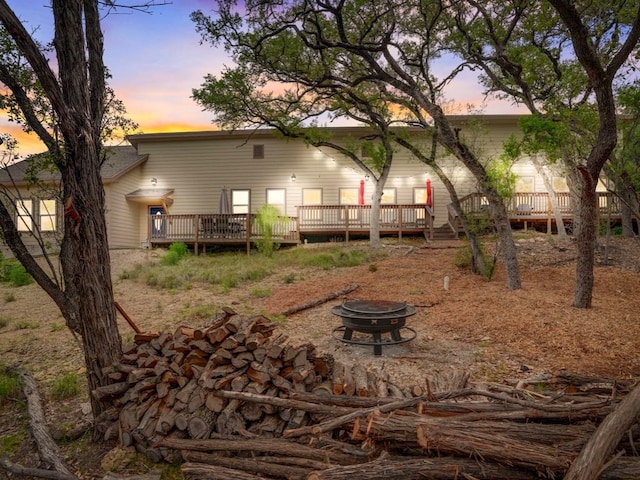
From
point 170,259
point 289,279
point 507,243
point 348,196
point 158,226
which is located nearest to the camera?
point 507,243

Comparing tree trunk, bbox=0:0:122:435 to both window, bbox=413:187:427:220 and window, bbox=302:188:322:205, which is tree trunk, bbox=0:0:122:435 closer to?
window, bbox=302:188:322:205

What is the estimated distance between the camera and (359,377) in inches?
165

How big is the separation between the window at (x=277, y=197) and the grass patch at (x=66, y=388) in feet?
50.7

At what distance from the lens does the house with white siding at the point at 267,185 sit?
1864cm

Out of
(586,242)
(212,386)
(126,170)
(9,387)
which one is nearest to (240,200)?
(126,170)

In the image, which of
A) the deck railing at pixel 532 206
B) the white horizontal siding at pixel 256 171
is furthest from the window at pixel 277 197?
the deck railing at pixel 532 206

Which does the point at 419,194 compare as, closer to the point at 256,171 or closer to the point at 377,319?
A: the point at 256,171

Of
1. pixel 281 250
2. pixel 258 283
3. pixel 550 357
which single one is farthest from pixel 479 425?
pixel 281 250

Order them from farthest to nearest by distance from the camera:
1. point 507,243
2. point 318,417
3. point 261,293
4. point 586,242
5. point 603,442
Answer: point 261,293, point 507,243, point 586,242, point 318,417, point 603,442

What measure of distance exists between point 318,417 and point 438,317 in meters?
4.96

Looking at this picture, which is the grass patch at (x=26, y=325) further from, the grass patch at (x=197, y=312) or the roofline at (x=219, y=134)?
the roofline at (x=219, y=134)

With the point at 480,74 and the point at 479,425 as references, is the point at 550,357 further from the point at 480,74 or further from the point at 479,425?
the point at 480,74

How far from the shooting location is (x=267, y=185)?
20.6m

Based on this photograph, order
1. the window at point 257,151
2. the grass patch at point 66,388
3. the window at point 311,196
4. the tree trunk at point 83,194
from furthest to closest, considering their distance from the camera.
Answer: the window at point 257,151 < the window at point 311,196 < the grass patch at point 66,388 < the tree trunk at point 83,194
